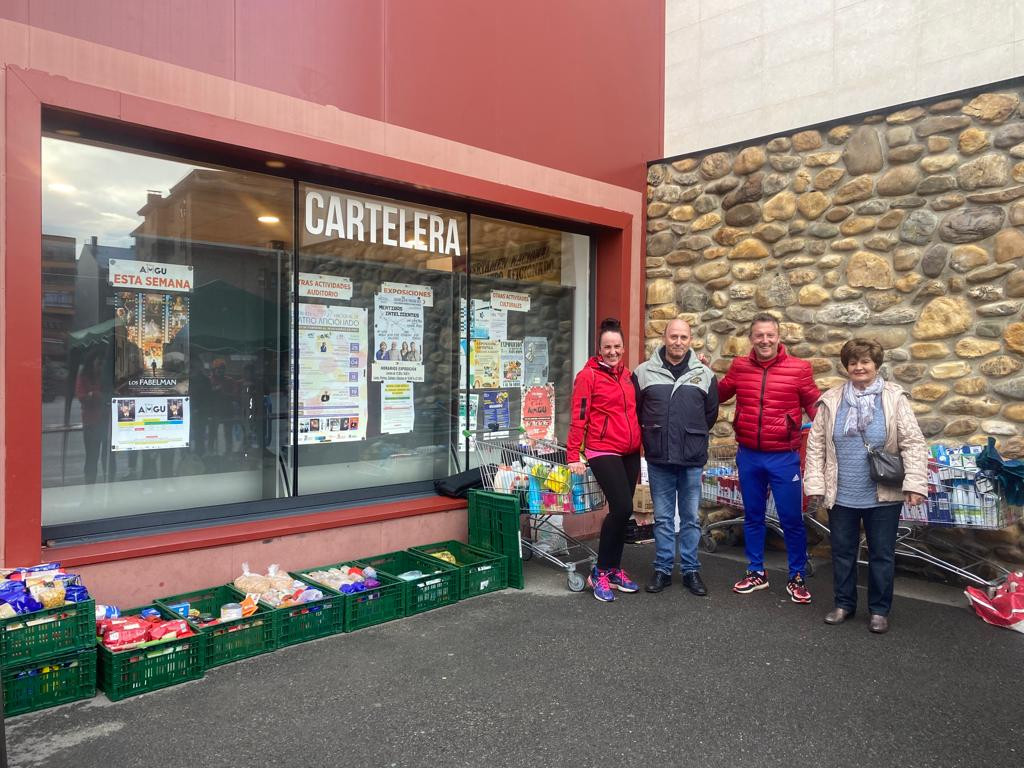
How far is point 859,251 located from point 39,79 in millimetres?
6305

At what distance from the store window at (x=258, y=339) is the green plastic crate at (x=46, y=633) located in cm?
116

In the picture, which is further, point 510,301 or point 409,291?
point 510,301

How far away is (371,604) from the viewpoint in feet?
16.8

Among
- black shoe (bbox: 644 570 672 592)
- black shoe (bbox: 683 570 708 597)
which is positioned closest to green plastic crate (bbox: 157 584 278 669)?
black shoe (bbox: 644 570 672 592)

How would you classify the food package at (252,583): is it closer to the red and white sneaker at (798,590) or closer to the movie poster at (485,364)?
the movie poster at (485,364)

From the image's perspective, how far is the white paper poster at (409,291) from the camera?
673 cm

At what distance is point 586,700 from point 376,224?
4211mm

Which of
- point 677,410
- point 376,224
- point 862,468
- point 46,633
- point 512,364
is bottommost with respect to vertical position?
point 46,633

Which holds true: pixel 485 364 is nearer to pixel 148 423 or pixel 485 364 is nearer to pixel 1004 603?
pixel 148 423

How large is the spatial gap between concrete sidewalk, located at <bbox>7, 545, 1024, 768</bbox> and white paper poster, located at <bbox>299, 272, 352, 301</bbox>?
2.66m

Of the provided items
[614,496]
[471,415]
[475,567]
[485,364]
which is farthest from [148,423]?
[614,496]

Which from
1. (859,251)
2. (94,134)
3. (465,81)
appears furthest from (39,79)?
(859,251)

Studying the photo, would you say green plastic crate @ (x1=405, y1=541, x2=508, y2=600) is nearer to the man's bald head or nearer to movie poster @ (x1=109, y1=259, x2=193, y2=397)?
the man's bald head

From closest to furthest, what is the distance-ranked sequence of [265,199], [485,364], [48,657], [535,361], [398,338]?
[48,657] < [265,199] < [398,338] < [485,364] < [535,361]
